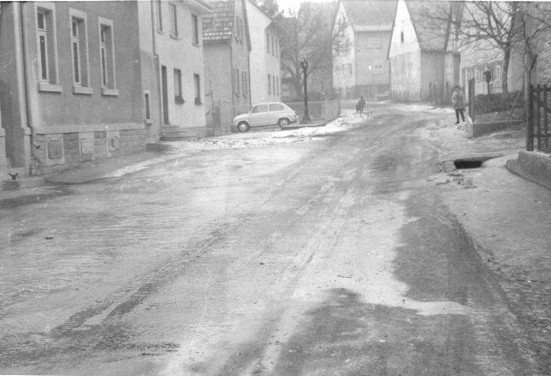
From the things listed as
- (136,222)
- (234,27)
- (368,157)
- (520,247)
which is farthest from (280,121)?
(520,247)

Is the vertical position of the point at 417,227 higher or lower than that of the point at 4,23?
lower

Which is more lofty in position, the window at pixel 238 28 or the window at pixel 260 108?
the window at pixel 238 28

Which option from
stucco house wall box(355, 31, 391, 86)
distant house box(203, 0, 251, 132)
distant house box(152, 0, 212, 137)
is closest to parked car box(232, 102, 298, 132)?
distant house box(203, 0, 251, 132)

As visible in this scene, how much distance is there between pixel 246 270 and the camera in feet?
24.3

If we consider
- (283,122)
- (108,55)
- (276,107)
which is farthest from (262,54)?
(108,55)

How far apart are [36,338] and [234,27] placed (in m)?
39.6

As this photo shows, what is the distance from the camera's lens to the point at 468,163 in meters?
16.3

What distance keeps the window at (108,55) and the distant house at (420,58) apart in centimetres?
3899

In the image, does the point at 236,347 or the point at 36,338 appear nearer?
the point at 236,347

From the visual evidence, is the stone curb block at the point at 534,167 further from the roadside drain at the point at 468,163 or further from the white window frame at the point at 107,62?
the white window frame at the point at 107,62

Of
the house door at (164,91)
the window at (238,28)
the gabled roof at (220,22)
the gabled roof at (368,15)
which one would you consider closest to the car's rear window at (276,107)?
the gabled roof at (220,22)

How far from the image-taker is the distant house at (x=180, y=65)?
28.7 meters

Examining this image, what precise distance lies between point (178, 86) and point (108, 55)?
350 inches

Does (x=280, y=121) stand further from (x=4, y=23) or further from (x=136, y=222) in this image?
(x=136, y=222)
